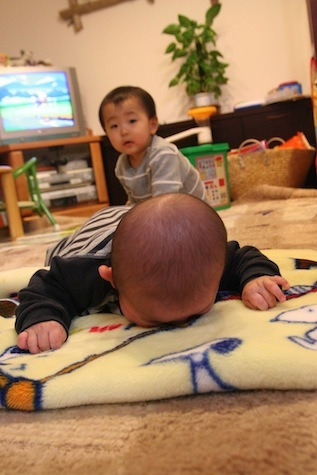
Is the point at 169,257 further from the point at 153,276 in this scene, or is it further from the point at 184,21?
the point at 184,21

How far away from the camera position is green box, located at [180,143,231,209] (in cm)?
219

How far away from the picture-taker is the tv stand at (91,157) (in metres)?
2.96

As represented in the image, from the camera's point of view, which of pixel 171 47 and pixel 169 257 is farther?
pixel 171 47

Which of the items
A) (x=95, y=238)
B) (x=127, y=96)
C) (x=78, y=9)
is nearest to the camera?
(x=95, y=238)

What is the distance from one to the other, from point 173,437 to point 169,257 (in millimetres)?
188

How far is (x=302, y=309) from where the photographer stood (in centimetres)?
55

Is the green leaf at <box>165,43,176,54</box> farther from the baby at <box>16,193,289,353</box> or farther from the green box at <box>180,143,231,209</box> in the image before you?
the baby at <box>16,193,289,353</box>

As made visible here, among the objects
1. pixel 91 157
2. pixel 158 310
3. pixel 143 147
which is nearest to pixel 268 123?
pixel 91 157

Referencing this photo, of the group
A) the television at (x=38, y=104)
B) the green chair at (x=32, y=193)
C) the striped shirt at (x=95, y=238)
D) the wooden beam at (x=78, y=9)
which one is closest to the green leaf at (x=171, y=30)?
the wooden beam at (x=78, y=9)

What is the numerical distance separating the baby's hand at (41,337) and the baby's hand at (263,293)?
0.24 meters

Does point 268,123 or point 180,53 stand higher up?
point 180,53

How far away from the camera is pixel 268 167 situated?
2.43m

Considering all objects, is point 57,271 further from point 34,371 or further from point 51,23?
point 51,23

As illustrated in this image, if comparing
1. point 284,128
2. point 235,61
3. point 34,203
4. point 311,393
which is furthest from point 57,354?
point 235,61
